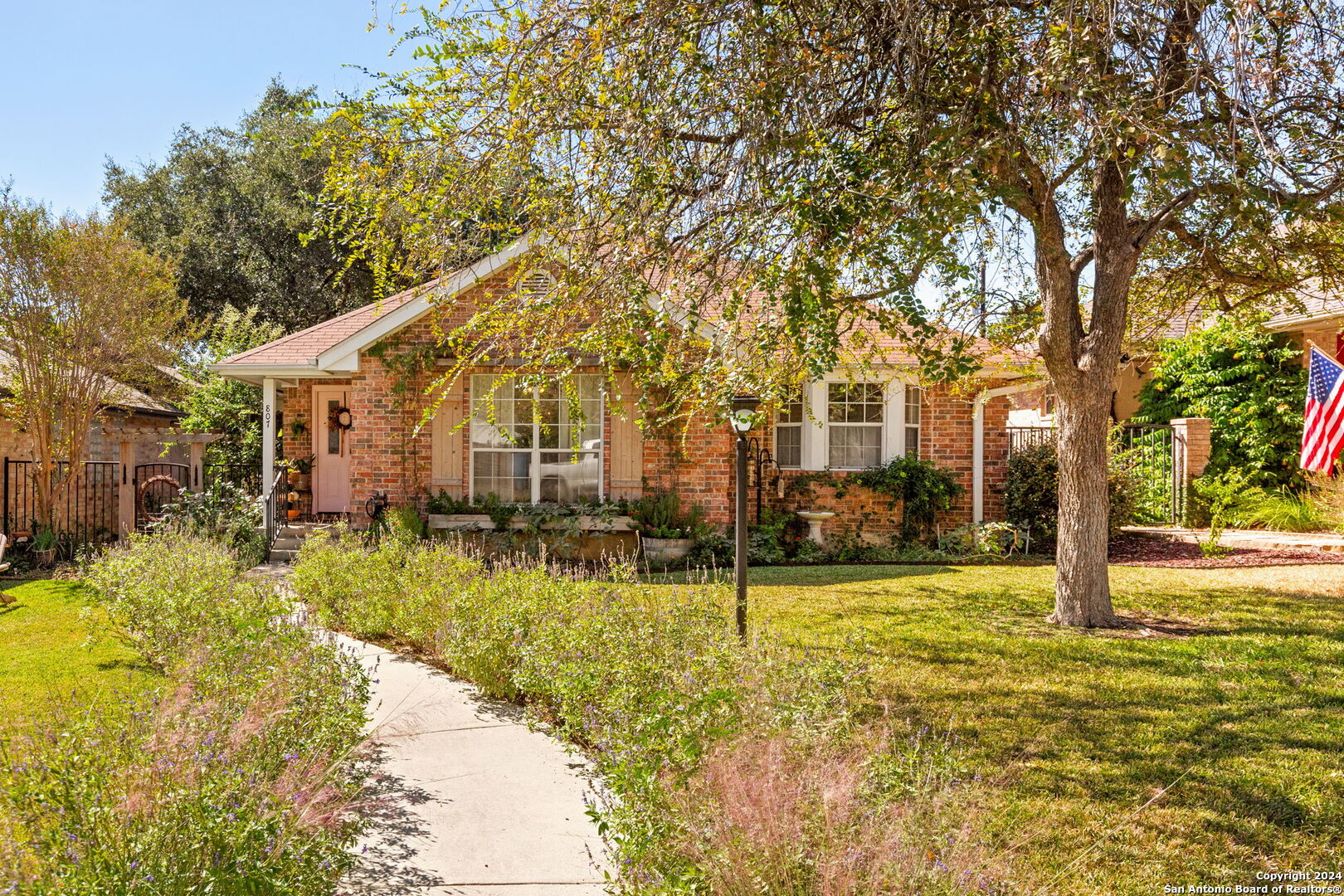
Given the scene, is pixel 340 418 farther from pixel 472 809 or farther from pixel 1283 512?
pixel 1283 512

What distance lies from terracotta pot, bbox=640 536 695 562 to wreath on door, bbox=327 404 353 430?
20.1 feet

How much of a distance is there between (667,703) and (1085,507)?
5488 mm

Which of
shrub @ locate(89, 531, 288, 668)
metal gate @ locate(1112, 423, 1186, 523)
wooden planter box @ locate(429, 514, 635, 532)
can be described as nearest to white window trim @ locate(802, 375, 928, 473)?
wooden planter box @ locate(429, 514, 635, 532)

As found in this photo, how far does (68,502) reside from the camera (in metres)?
12.3

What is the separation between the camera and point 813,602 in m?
8.88

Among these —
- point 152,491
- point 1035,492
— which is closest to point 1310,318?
point 1035,492

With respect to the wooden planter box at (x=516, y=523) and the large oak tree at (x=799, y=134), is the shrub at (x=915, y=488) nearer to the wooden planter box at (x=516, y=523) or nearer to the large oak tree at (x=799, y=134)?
the wooden planter box at (x=516, y=523)

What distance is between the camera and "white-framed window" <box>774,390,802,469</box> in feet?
45.2

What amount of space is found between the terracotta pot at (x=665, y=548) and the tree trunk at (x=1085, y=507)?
17.9ft

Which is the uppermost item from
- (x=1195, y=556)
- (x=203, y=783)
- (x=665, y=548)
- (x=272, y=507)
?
Result: (x=272, y=507)

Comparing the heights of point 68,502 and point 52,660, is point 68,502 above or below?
above

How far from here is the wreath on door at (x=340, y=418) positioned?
594 inches

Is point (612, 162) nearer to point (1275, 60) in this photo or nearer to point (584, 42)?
point (584, 42)

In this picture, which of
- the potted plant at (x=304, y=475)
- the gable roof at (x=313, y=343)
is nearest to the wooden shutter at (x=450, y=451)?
the gable roof at (x=313, y=343)
